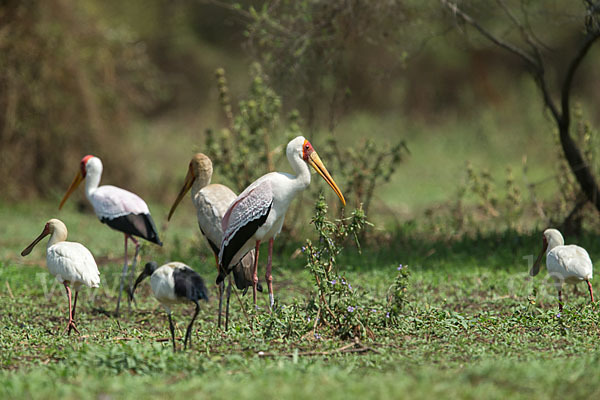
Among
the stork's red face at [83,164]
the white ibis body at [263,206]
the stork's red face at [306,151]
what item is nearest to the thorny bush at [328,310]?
the white ibis body at [263,206]

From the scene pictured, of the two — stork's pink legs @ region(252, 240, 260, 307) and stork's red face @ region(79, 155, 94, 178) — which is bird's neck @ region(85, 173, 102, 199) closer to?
stork's red face @ region(79, 155, 94, 178)

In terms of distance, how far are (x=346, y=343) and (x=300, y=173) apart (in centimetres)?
145

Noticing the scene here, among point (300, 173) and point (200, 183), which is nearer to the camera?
point (300, 173)

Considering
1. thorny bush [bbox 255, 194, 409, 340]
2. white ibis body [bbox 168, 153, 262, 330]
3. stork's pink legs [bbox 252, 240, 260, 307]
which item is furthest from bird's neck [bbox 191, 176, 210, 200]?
thorny bush [bbox 255, 194, 409, 340]

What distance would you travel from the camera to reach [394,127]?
20047 millimetres

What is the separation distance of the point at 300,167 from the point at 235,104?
14216 millimetres

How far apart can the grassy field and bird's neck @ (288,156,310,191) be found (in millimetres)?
881

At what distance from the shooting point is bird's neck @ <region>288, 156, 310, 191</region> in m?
5.68

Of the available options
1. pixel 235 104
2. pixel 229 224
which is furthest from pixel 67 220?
pixel 235 104

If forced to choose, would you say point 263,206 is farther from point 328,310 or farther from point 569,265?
point 569,265

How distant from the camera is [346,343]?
4746mm

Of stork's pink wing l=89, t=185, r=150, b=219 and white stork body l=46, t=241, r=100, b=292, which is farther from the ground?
stork's pink wing l=89, t=185, r=150, b=219

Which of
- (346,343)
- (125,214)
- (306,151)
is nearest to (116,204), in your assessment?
(125,214)

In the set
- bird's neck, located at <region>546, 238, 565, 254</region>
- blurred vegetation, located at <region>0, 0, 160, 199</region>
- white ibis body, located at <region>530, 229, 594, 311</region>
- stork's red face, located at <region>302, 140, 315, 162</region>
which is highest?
blurred vegetation, located at <region>0, 0, 160, 199</region>
